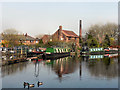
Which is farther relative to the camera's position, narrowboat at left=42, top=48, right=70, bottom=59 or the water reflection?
→ narrowboat at left=42, top=48, right=70, bottom=59

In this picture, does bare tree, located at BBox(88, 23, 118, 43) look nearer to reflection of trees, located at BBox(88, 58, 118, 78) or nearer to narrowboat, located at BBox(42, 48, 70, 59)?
narrowboat, located at BBox(42, 48, 70, 59)

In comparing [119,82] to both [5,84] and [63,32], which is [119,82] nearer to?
[5,84]

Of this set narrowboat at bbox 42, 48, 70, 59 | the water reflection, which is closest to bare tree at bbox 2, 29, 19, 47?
narrowboat at bbox 42, 48, 70, 59

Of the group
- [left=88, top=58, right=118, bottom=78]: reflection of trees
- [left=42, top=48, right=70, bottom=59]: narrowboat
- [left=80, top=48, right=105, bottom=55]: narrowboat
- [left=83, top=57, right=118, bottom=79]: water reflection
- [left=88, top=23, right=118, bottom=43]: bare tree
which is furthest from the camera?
[left=88, top=23, right=118, bottom=43]: bare tree

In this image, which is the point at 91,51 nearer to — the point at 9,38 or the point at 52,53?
the point at 52,53

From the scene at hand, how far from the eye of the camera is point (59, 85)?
15703mm

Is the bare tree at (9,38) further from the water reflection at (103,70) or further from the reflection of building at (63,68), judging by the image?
the water reflection at (103,70)

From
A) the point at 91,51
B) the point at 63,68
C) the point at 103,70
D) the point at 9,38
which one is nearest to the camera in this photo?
the point at 103,70

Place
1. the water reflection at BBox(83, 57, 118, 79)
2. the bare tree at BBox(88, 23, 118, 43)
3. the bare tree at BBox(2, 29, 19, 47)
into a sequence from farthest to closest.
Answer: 1. the bare tree at BBox(88, 23, 118, 43)
2. the bare tree at BBox(2, 29, 19, 47)
3. the water reflection at BBox(83, 57, 118, 79)

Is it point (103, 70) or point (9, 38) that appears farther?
point (9, 38)

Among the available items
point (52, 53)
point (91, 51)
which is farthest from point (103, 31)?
point (52, 53)

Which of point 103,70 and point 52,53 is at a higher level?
point 52,53

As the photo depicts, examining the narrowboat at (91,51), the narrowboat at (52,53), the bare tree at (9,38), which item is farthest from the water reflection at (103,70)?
the bare tree at (9,38)

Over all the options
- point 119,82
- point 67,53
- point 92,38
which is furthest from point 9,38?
point 119,82
